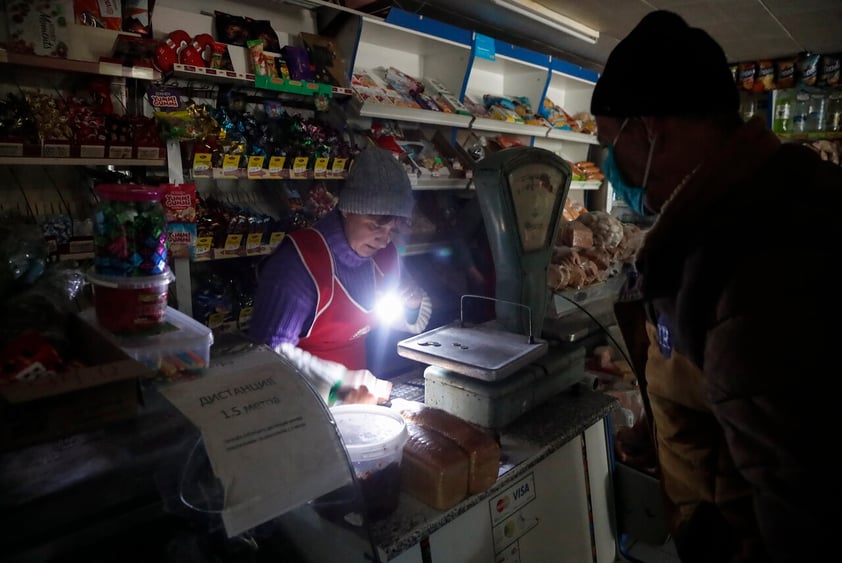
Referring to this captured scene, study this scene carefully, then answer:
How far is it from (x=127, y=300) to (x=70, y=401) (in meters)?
0.25

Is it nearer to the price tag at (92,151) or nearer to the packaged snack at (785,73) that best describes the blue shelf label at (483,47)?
the price tag at (92,151)

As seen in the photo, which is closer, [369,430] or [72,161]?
[369,430]

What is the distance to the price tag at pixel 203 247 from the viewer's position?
2538 mm

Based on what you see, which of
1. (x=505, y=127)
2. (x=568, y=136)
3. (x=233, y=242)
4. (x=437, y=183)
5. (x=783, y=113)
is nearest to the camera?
(x=233, y=242)

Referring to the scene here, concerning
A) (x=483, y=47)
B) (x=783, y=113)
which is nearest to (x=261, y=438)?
(x=483, y=47)

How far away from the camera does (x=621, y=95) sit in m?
1.19

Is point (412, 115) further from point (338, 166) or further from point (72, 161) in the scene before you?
point (72, 161)

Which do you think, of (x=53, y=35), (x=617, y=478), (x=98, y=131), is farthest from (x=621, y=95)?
(x=53, y=35)

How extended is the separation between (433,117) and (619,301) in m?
2.31

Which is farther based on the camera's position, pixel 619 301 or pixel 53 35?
pixel 53 35

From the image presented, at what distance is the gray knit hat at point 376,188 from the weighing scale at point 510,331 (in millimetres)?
447

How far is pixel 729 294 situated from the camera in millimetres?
931

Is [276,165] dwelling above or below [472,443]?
above

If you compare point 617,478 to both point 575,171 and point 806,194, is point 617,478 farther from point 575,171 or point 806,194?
point 575,171
